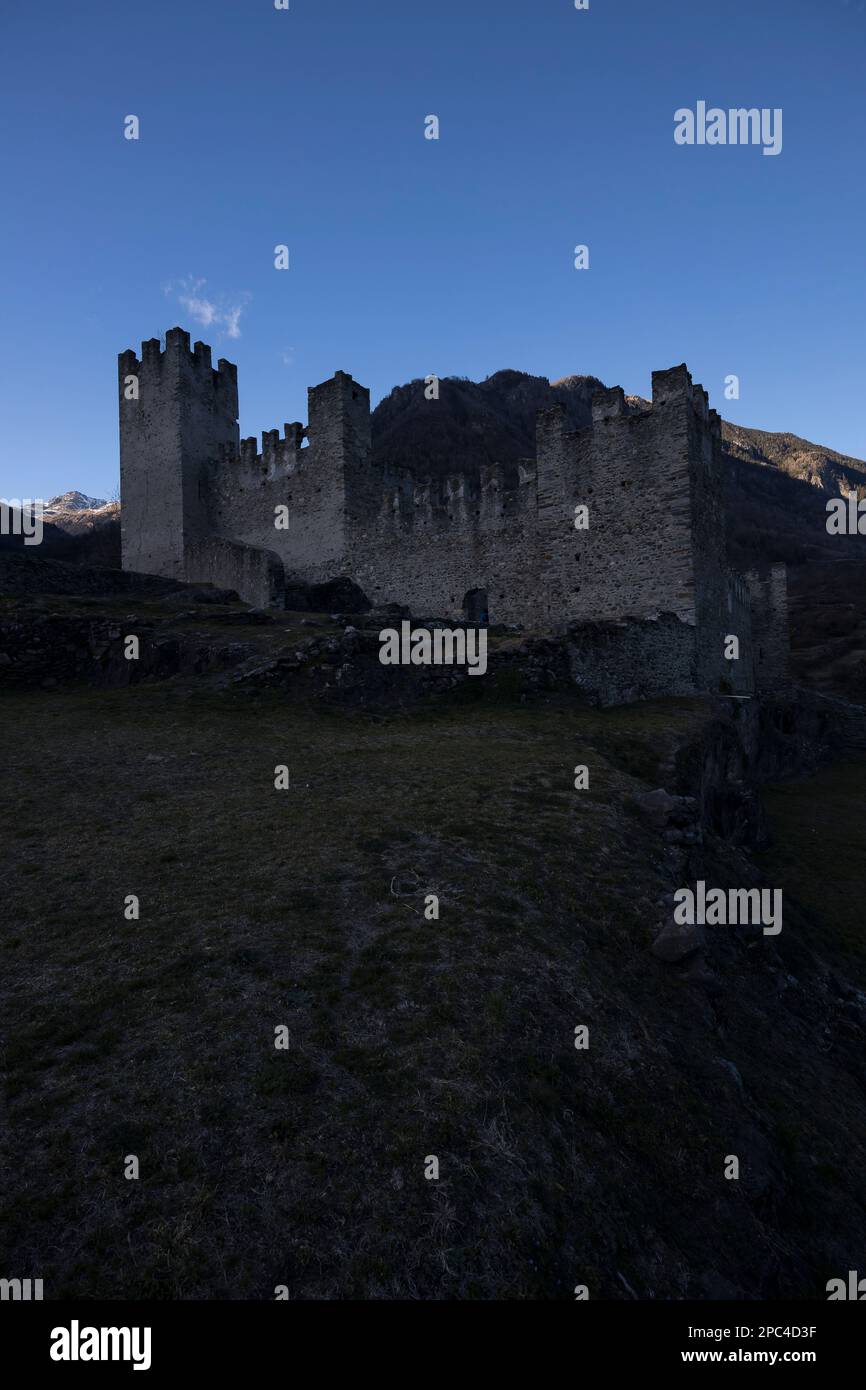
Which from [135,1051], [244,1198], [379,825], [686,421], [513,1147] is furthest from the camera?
[686,421]

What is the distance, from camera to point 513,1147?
16.6 ft

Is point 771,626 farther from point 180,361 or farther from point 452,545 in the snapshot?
point 180,361

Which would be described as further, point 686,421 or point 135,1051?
point 686,421

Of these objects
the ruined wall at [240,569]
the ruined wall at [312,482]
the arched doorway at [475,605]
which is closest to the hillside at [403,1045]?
the ruined wall at [240,569]

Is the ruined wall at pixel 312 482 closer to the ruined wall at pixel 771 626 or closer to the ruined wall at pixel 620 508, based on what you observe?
the ruined wall at pixel 620 508

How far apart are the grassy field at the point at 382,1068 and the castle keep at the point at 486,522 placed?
44.1 feet

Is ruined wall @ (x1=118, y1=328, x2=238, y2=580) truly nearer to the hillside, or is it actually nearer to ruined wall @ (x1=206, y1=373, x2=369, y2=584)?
ruined wall @ (x1=206, y1=373, x2=369, y2=584)

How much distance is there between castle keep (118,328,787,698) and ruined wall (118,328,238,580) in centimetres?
11

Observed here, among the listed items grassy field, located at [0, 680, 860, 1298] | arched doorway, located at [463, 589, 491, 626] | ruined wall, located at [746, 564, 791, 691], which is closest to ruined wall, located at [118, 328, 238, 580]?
arched doorway, located at [463, 589, 491, 626]

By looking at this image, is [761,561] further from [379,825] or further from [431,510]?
[379,825]

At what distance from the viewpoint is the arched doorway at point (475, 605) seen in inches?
1249

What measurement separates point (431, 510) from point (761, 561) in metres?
84.4

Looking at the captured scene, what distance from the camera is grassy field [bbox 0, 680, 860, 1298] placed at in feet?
14.1
